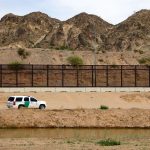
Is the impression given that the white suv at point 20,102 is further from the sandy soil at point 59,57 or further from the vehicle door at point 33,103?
the sandy soil at point 59,57

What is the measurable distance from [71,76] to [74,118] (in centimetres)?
3718

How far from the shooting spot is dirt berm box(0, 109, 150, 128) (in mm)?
50969

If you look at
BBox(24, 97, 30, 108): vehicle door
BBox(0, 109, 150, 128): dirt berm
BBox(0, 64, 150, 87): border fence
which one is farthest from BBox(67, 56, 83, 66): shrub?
BBox(0, 109, 150, 128): dirt berm

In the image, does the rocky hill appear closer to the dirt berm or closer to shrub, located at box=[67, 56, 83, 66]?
shrub, located at box=[67, 56, 83, 66]

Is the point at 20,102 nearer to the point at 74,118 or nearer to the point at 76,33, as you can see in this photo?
the point at 74,118

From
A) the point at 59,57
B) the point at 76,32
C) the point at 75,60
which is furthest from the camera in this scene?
the point at 76,32

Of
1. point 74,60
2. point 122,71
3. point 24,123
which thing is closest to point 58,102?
point 24,123

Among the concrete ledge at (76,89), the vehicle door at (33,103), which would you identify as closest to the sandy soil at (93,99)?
the concrete ledge at (76,89)

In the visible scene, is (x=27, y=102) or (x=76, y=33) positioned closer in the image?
(x=27, y=102)

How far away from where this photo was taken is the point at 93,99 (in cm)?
7181

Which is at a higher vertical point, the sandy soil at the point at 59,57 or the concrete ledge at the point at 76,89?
the sandy soil at the point at 59,57

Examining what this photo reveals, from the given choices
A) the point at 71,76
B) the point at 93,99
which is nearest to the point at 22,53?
the point at 71,76

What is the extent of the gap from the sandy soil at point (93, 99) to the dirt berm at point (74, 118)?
40.7ft

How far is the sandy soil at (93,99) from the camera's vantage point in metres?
67.9
